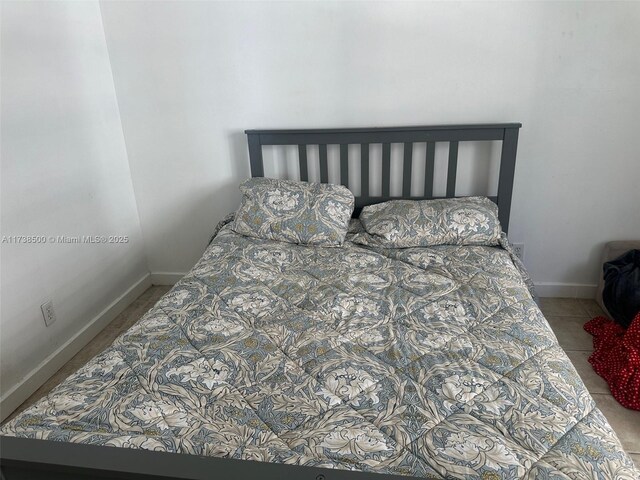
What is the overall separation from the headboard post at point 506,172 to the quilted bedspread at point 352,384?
67 cm

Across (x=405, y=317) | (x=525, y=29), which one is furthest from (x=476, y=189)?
(x=405, y=317)

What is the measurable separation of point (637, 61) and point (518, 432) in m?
2.04

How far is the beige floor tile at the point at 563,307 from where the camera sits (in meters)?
2.57

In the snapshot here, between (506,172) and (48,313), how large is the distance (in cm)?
232

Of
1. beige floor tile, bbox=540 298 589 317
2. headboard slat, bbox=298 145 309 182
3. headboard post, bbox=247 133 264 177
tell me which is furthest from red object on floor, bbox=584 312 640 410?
headboard post, bbox=247 133 264 177

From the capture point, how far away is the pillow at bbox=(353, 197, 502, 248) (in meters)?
2.21

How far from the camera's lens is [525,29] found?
Result: 2312 mm

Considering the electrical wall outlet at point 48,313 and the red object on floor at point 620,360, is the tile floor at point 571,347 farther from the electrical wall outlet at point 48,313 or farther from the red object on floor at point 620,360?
the electrical wall outlet at point 48,313

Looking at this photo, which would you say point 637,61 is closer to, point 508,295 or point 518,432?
point 508,295

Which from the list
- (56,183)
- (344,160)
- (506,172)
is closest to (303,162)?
(344,160)

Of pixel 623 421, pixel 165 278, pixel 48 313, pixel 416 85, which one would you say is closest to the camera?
pixel 623 421

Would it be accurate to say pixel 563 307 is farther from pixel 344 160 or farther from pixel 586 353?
pixel 344 160

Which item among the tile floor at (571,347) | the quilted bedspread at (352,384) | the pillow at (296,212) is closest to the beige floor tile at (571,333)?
the tile floor at (571,347)

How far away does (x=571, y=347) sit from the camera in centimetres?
229
